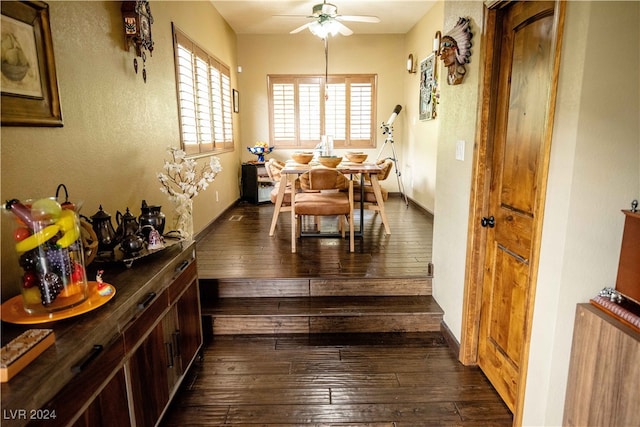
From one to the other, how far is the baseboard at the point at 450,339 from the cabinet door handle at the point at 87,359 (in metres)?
2.02

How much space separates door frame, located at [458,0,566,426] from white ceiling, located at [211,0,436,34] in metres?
3.33

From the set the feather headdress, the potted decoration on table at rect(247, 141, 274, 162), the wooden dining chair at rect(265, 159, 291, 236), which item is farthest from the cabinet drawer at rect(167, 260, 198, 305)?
the potted decoration on table at rect(247, 141, 274, 162)

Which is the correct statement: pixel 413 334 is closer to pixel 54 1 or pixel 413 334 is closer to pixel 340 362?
pixel 340 362

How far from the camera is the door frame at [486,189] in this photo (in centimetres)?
147

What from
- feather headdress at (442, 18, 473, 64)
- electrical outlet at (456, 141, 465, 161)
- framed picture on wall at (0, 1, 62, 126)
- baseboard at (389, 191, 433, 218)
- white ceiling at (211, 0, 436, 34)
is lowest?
baseboard at (389, 191, 433, 218)

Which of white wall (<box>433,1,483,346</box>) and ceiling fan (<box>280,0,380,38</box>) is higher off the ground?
ceiling fan (<box>280,0,380,38</box>)

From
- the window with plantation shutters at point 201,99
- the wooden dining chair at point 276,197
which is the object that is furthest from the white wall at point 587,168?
the window with plantation shutters at point 201,99

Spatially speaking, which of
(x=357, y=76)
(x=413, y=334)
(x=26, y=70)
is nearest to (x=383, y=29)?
(x=357, y=76)

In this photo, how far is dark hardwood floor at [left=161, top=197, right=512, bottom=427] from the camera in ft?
6.37

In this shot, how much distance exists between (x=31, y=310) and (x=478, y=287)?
6.94ft

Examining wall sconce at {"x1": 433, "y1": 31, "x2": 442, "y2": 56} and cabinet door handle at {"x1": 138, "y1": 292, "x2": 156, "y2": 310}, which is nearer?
cabinet door handle at {"x1": 138, "y1": 292, "x2": 156, "y2": 310}

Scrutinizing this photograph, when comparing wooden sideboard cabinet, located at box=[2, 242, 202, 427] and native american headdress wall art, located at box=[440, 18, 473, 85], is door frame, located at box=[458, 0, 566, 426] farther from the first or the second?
wooden sideboard cabinet, located at box=[2, 242, 202, 427]

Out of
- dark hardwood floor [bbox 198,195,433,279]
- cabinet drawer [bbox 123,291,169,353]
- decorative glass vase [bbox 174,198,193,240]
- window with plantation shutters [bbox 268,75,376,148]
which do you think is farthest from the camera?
window with plantation shutters [bbox 268,75,376,148]

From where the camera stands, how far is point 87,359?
1.17m
